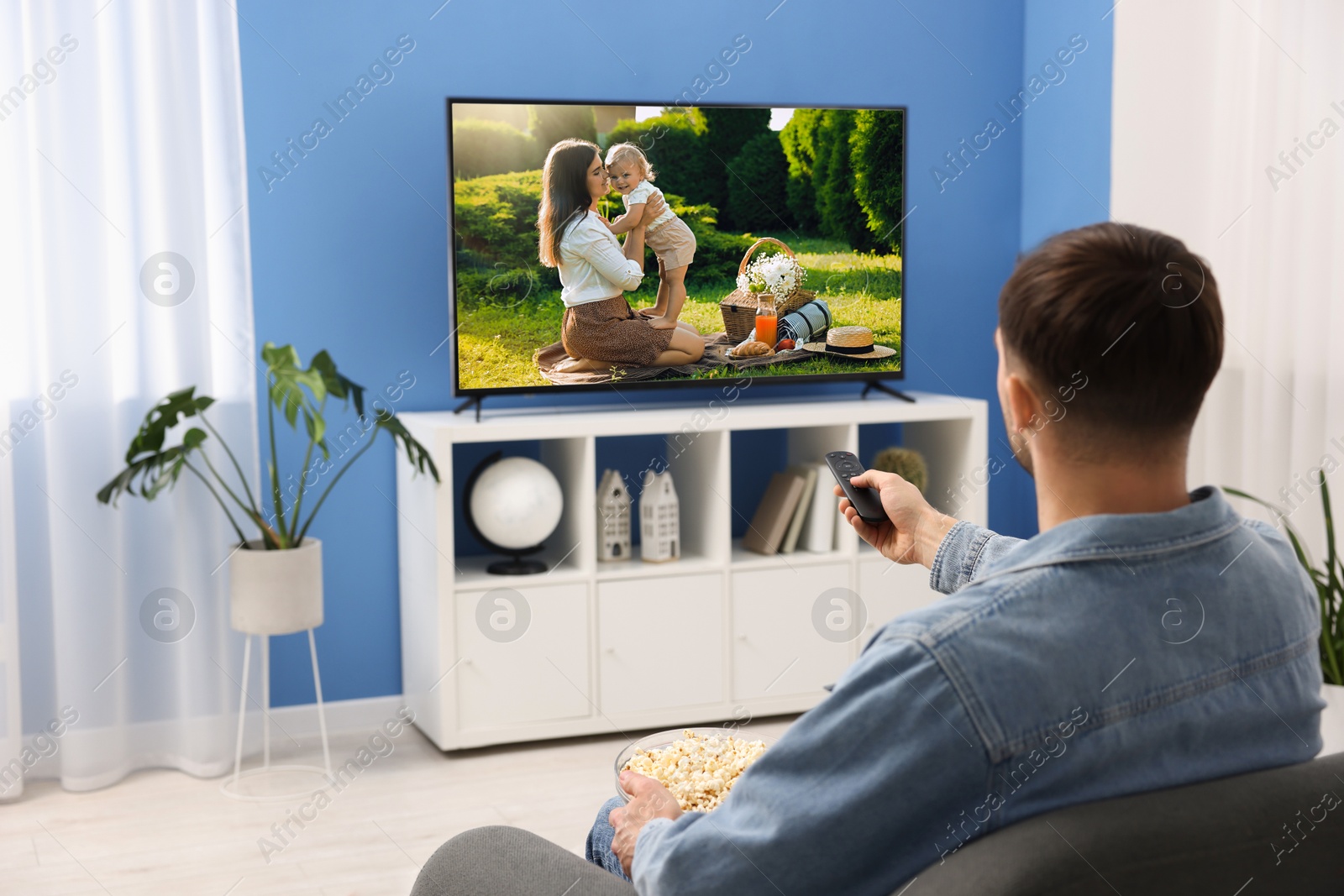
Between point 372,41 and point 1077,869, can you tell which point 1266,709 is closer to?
point 1077,869

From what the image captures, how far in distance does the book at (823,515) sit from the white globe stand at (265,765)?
53.6 inches

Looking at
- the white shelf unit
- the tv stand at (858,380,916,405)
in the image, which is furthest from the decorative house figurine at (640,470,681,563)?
the tv stand at (858,380,916,405)

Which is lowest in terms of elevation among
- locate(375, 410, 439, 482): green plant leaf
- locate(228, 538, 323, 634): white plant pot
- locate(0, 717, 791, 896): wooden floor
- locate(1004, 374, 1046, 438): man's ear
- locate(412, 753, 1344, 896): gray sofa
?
locate(0, 717, 791, 896): wooden floor

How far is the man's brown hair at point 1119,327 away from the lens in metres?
0.90

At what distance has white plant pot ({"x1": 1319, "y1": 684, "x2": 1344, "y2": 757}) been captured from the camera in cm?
228

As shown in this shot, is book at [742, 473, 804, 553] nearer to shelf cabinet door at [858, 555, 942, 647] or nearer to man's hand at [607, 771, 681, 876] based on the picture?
shelf cabinet door at [858, 555, 942, 647]

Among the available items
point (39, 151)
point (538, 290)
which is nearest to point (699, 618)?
point (538, 290)

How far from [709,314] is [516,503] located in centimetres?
75

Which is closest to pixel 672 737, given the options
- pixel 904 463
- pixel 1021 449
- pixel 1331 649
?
pixel 1021 449

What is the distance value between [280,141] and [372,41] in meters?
0.36

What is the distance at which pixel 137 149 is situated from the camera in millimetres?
2924

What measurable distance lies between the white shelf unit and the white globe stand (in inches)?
11.2

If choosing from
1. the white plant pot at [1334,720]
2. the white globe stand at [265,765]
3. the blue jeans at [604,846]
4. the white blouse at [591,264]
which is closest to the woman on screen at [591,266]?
the white blouse at [591,264]

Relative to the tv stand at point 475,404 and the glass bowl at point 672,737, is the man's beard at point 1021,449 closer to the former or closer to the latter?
the glass bowl at point 672,737
